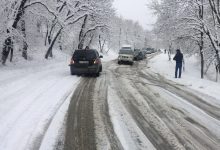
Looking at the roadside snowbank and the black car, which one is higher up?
the black car

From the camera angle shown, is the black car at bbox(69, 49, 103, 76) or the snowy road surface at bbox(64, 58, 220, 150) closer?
the snowy road surface at bbox(64, 58, 220, 150)

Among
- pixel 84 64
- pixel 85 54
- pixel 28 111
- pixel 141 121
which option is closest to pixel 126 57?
pixel 85 54

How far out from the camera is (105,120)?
9.09 meters

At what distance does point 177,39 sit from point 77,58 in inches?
367

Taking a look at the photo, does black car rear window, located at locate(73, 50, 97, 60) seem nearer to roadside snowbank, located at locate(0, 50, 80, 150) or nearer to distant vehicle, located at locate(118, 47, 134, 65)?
roadside snowbank, located at locate(0, 50, 80, 150)

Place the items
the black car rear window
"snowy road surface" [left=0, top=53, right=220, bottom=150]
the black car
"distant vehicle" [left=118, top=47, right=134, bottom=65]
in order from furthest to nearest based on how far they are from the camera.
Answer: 1. "distant vehicle" [left=118, top=47, right=134, bottom=65]
2. the black car rear window
3. the black car
4. "snowy road surface" [left=0, top=53, right=220, bottom=150]

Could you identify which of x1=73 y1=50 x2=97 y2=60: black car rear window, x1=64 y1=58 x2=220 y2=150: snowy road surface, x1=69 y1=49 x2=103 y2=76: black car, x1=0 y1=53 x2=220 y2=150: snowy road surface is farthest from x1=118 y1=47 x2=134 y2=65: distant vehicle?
x1=64 y1=58 x2=220 y2=150: snowy road surface

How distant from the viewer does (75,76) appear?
2083 centimetres

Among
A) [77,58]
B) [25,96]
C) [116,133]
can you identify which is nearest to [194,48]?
[77,58]

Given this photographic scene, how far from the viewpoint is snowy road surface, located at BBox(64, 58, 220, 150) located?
23.6 feet

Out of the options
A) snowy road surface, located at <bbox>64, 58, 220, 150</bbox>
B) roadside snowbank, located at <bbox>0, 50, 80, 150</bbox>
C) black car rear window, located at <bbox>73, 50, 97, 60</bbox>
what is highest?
black car rear window, located at <bbox>73, 50, 97, 60</bbox>

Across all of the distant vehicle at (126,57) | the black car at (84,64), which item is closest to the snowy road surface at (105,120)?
the black car at (84,64)

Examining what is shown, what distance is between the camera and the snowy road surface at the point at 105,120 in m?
7.12

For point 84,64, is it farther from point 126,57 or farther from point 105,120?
point 126,57
